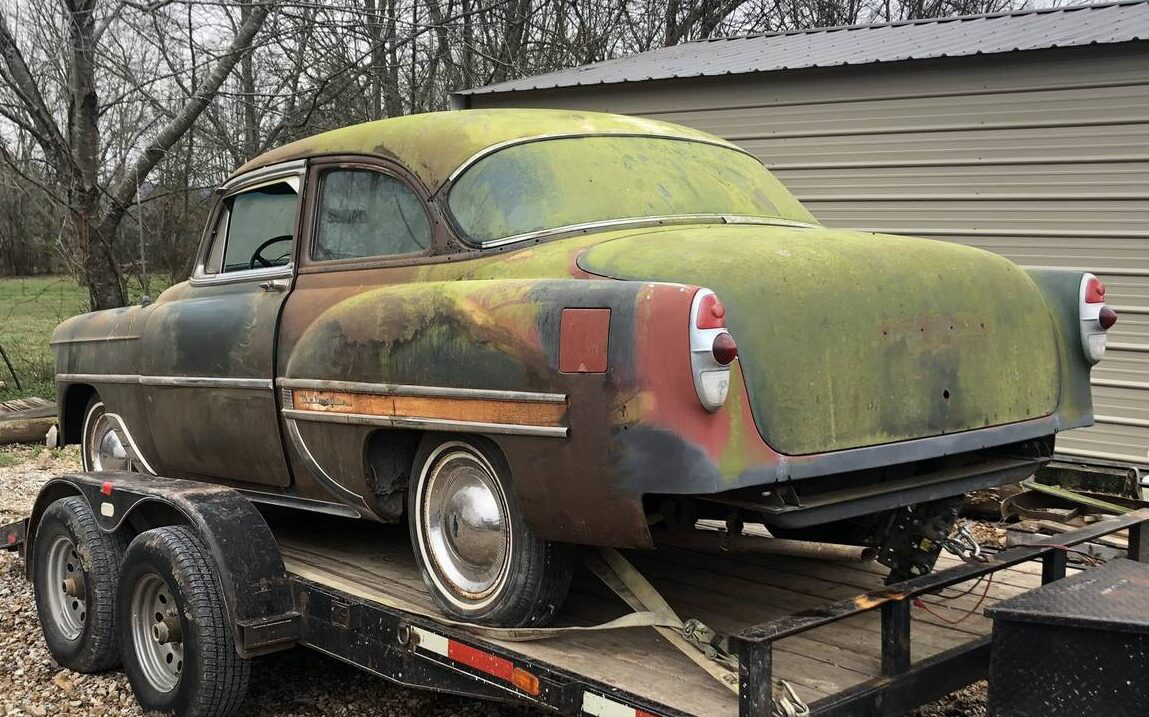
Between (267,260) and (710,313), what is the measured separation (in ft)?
8.48

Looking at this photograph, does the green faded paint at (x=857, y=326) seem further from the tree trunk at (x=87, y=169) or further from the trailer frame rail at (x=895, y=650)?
the tree trunk at (x=87, y=169)

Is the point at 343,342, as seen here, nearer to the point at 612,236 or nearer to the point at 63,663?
the point at 612,236

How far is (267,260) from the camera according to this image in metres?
4.71

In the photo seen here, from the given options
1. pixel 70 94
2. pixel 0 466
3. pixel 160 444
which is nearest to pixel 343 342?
pixel 160 444

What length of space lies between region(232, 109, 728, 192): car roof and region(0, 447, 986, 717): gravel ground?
196 centimetres

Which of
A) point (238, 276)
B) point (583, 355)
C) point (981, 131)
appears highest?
point (981, 131)

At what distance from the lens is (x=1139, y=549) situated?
12.1ft

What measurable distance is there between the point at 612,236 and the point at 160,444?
2.61 metres

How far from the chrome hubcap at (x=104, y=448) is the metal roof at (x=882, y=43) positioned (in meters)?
4.83

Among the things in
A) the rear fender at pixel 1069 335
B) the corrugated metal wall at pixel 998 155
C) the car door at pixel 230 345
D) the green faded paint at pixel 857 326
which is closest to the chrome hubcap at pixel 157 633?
the car door at pixel 230 345

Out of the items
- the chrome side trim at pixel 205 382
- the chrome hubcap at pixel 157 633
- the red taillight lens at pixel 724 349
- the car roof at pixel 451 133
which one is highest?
the car roof at pixel 451 133

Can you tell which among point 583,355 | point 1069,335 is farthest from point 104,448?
point 1069,335

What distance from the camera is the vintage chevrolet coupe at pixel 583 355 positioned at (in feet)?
9.41

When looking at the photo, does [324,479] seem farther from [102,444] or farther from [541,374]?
[102,444]
